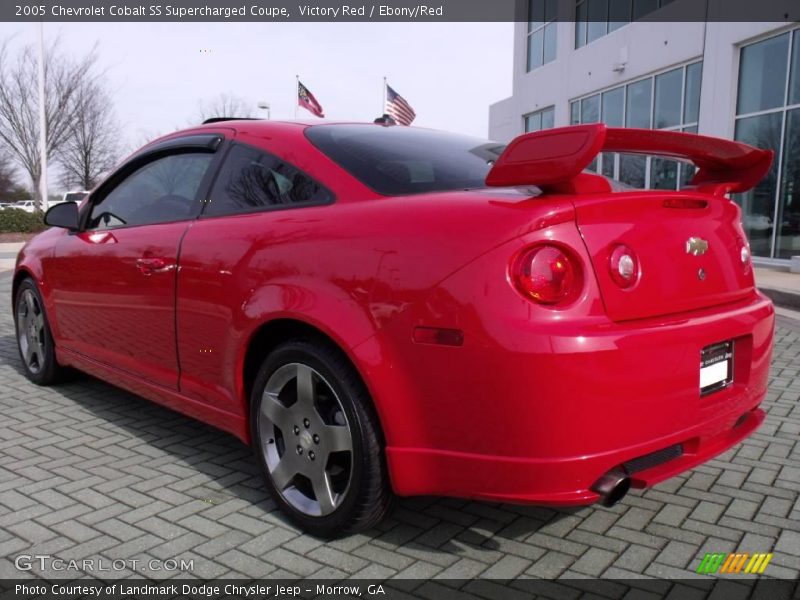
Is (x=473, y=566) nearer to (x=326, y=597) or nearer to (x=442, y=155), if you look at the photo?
(x=326, y=597)

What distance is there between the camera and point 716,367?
241 centimetres

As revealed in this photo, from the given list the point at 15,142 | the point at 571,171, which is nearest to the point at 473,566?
the point at 571,171

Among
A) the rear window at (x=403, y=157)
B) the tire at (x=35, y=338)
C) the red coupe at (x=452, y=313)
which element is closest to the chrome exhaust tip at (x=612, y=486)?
the red coupe at (x=452, y=313)

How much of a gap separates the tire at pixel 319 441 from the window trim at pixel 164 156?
100 centimetres

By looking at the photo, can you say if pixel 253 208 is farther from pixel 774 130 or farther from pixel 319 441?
pixel 774 130

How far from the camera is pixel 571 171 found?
6.81 ft

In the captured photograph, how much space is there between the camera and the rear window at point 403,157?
265 centimetres

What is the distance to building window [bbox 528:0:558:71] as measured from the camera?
20.3 metres

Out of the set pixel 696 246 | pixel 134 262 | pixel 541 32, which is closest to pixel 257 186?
pixel 134 262

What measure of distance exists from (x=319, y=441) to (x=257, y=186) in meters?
1.13

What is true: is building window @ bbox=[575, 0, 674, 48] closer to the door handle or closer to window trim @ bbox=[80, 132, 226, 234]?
window trim @ bbox=[80, 132, 226, 234]

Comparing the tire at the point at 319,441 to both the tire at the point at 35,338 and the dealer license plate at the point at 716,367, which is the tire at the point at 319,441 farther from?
the tire at the point at 35,338

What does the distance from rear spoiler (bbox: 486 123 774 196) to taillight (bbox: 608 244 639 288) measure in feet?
0.75

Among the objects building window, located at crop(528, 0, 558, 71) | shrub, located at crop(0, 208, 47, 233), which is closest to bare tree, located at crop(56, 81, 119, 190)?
shrub, located at crop(0, 208, 47, 233)
